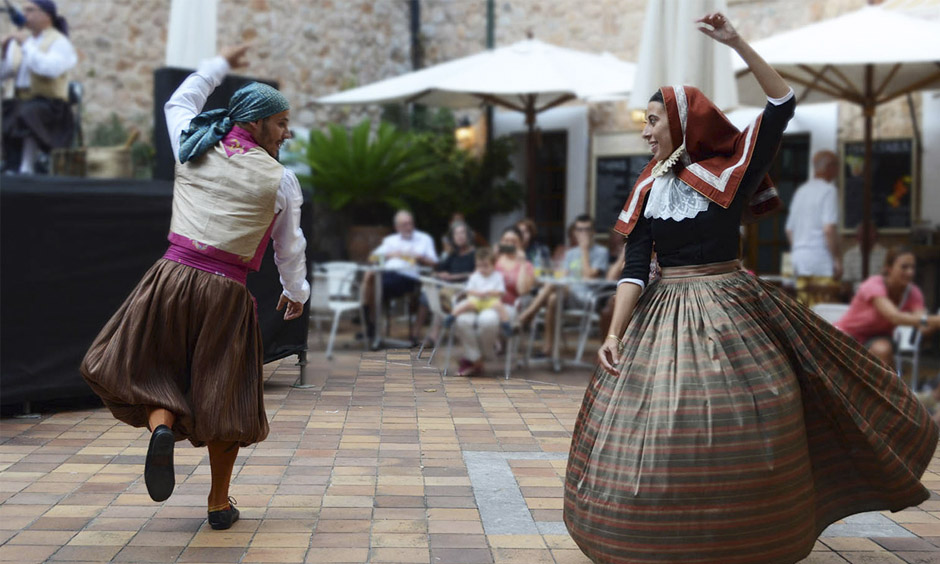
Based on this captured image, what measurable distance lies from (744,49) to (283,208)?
146 cm

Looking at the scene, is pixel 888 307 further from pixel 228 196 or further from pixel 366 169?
pixel 366 169

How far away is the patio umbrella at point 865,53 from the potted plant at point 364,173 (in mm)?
4099

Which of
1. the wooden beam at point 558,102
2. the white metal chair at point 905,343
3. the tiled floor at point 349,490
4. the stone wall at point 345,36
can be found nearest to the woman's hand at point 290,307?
the tiled floor at point 349,490

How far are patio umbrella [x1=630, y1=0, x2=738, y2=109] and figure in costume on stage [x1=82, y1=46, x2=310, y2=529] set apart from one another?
349 centimetres

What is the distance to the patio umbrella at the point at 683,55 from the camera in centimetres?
638

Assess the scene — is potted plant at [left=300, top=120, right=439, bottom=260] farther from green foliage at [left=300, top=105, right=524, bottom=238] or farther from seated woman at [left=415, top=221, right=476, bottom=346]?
seated woman at [left=415, top=221, right=476, bottom=346]

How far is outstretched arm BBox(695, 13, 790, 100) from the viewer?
305 centimetres

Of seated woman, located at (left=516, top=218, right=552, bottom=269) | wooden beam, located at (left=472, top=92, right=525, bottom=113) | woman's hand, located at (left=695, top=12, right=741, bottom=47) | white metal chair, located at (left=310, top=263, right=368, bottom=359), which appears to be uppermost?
wooden beam, located at (left=472, top=92, right=525, bottom=113)

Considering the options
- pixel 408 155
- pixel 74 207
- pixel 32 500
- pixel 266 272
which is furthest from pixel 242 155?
pixel 408 155

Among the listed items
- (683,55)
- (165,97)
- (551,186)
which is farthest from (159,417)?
(551,186)

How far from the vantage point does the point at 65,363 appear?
559 centimetres

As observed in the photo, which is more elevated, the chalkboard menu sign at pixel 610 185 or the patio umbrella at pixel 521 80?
the patio umbrella at pixel 521 80

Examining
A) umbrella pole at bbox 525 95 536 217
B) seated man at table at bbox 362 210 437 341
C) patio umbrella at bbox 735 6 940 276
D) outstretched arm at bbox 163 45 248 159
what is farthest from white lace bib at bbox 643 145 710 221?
umbrella pole at bbox 525 95 536 217

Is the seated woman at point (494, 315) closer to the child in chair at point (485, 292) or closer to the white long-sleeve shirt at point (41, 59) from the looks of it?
the child in chair at point (485, 292)
